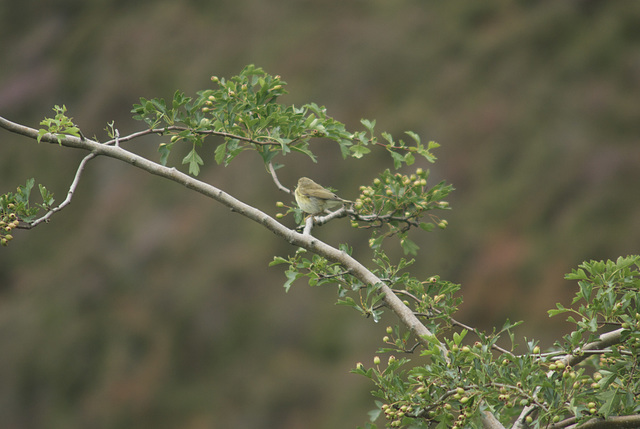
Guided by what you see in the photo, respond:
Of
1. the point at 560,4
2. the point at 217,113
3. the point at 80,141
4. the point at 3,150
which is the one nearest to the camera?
the point at 80,141

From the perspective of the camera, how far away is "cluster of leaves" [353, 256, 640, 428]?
8.43ft

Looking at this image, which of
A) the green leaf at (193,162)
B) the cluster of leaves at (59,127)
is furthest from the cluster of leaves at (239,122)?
the cluster of leaves at (59,127)

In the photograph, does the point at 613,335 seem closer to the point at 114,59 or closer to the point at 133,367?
the point at 133,367

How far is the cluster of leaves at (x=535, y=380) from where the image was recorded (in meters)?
2.57

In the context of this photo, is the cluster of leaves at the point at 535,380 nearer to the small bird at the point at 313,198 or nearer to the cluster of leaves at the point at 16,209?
the cluster of leaves at the point at 16,209

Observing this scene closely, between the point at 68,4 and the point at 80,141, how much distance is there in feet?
51.8

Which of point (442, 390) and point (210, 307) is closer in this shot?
point (442, 390)

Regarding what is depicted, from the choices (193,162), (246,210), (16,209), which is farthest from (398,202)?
(16,209)

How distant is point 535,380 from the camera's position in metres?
2.58

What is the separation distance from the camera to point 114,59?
16.2 metres

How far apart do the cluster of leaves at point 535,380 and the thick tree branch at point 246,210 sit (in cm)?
36

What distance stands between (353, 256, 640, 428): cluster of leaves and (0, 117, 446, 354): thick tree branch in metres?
0.36

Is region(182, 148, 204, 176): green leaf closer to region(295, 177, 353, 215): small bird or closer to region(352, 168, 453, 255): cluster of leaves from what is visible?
region(352, 168, 453, 255): cluster of leaves

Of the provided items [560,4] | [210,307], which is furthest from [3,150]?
[560,4]
